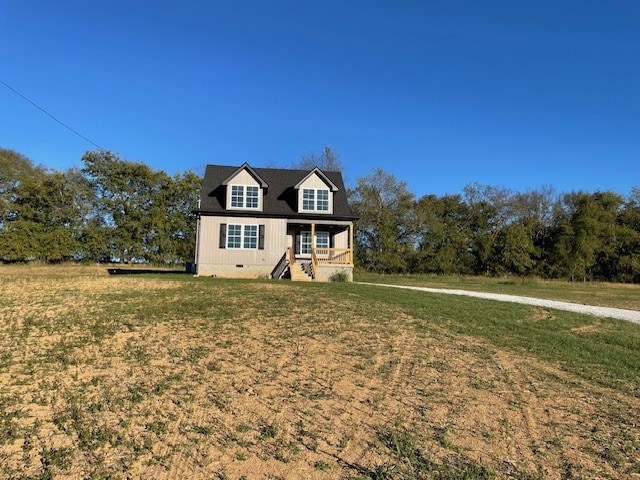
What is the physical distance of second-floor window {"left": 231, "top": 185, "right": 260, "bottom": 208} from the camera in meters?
24.0

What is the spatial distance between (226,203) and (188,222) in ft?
55.6

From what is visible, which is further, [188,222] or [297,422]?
[188,222]

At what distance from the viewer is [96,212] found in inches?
1468

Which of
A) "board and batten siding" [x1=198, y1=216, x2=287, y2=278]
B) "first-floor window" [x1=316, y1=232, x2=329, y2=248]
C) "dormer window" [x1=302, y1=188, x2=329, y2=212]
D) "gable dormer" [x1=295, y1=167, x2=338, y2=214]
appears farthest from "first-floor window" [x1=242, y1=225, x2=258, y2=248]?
"first-floor window" [x1=316, y1=232, x2=329, y2=248]

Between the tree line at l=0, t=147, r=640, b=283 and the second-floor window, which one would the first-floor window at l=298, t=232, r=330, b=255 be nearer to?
the second-floor window

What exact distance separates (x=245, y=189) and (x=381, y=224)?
18.3 m

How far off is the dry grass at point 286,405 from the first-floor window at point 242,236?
1431 cm

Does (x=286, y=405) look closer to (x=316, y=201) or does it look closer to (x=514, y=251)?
(x=316, y=201)

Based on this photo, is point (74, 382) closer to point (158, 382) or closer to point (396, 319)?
point (158, 382)

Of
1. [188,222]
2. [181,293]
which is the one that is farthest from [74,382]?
[188,222]

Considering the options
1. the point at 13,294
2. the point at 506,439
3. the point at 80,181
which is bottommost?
the point at 506,439

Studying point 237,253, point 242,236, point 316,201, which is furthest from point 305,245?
point 237,253

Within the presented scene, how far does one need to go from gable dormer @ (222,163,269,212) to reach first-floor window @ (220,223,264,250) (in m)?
1.02

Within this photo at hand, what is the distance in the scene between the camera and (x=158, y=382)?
5.55 meters
